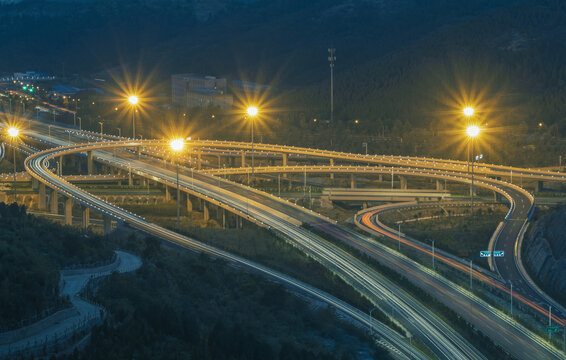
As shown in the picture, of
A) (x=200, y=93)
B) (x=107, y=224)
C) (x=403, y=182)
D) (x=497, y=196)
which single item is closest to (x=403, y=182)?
(x=403, y=182)

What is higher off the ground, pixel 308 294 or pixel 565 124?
pixel 565 124

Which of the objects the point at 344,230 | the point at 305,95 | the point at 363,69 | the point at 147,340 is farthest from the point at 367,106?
the point at 147,340

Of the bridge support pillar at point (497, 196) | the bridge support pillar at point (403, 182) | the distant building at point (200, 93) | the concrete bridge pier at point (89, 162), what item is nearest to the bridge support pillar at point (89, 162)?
the concrete bridge pier at point (89, 162)

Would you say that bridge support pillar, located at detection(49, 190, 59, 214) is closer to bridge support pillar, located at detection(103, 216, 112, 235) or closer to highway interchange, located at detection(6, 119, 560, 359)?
highway interchange, located at detection(6, 119, 560, 359)

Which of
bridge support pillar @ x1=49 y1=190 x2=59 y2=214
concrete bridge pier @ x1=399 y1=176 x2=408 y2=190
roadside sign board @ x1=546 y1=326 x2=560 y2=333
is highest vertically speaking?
concrete bridge pier @ x1=399 y1=176 x2=408 y2=190

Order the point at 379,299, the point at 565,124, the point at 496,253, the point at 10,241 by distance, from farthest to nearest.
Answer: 1. the point at 565,124
2. the point at 496,253
3. the point at 379,299
4. the point at 10,241

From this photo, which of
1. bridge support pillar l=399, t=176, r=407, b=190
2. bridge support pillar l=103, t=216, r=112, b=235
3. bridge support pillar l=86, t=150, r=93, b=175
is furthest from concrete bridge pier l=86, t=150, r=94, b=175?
bridge support pillar l=399, t=176, r=407, b=190

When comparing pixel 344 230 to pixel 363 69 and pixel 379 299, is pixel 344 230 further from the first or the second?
pixel 363 69

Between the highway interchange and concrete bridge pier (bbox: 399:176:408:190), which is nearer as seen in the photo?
the highway interchange
